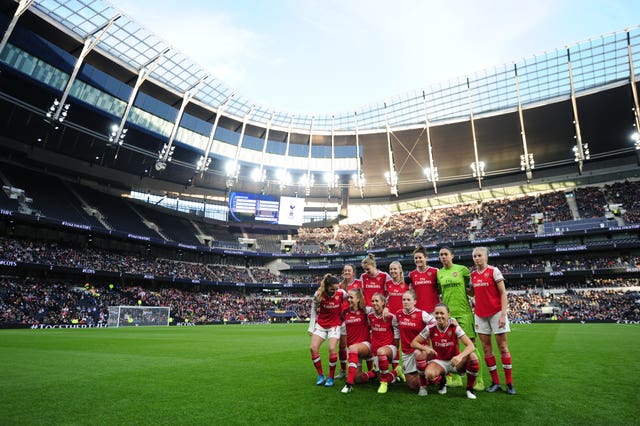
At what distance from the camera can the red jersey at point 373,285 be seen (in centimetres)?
788

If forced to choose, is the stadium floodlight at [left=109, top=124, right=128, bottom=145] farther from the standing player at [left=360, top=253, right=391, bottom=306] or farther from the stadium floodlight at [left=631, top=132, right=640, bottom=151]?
the stadium floodlight at [left=631, top=132, right=640, bottom=151]

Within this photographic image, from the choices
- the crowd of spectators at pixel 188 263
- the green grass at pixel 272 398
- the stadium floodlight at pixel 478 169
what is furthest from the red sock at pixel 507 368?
the stadium floodlight at pixel 478 169

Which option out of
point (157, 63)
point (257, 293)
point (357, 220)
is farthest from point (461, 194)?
point (157, 63)

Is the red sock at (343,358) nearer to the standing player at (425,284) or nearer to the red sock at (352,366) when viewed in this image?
the red sock at (352,366)

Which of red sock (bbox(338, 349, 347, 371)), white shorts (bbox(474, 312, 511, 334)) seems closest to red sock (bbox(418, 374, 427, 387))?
white shorts (bbox(474, 312, 511, 334))

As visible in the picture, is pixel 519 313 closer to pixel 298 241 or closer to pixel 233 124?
pixel 298 241

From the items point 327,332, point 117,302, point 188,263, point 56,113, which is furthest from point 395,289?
point 188,263

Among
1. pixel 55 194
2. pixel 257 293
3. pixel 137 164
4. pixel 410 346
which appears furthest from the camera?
pixel 257 293

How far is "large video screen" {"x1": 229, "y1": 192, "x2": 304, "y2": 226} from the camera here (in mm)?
58719

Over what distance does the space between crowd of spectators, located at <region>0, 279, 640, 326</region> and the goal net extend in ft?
5.05

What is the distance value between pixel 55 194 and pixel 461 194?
55.3m

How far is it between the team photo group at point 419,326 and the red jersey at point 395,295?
0.06ft

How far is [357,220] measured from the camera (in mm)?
68312

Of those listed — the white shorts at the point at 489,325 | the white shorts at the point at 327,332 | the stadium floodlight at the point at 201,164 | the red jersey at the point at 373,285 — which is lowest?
the white shorts at the point at 327,332
